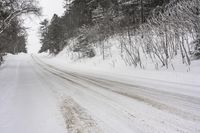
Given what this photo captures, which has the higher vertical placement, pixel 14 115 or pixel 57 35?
pixel 57 35

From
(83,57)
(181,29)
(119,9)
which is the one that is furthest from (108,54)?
(119,9)

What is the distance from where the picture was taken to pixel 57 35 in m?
48.9

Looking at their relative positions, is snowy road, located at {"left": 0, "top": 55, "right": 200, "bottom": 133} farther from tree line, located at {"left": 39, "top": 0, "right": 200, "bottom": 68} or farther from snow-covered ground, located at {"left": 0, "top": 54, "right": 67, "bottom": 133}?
tree line, located at {"left": 39, "top": 0, "right": 200, "bottom": 68}

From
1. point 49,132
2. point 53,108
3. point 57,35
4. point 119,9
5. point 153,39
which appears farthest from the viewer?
point 57,35

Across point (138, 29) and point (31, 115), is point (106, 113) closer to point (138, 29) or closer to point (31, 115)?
point (31, 115)

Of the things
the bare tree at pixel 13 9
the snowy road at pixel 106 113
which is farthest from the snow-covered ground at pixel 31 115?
the bare tree at pixel 13 9

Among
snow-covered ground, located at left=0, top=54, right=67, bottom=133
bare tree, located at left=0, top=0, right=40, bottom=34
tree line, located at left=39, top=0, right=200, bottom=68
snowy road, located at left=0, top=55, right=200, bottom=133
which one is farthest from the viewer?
bare tree, located at left=0, top=0, right=40, bottom=34

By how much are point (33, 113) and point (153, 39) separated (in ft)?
31.1

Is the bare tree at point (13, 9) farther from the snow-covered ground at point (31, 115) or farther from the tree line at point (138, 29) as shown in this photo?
the snow-covered ground at point (31, 115)

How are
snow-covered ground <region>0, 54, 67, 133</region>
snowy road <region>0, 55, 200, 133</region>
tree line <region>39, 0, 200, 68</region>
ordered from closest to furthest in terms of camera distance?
1. snowy road <region>0, 55, 200, 133</region>
2. snow-covered ground <region>0, 54, 67, 133</region>
3. tree line <region>39, 0, 200, 68</region>

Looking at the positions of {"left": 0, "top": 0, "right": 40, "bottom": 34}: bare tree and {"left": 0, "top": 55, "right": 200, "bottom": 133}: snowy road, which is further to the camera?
{"left": 0, "top": 0, "right": 40, "bottom": 34}: bare tree

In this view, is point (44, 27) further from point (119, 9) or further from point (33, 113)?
point (33, 113)

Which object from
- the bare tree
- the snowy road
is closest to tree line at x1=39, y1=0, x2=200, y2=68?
the snowy road

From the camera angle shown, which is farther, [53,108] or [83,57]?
[83,57]
